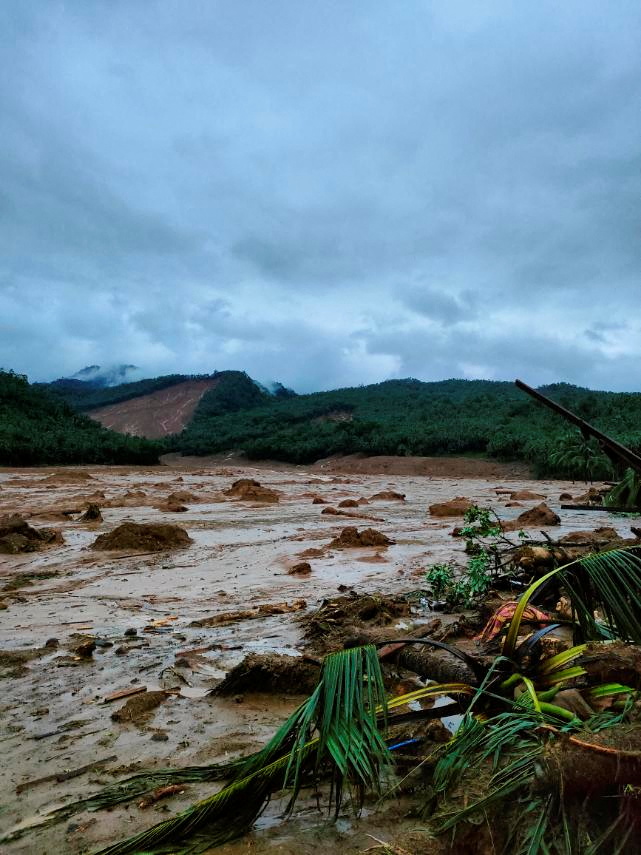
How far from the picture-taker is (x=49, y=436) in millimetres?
44406

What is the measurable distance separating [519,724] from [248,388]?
11256cm

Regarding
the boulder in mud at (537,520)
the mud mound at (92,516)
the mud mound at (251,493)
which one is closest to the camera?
the boulder in mud at (537,520)

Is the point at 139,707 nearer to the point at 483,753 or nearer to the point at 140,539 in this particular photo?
the point at 483,753

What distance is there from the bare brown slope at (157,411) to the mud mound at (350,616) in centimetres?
8793

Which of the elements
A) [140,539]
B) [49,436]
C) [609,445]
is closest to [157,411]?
[49,436]

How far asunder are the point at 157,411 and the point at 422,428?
60973mm

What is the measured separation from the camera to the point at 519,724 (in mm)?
1734

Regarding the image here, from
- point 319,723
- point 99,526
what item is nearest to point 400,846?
point 319,723

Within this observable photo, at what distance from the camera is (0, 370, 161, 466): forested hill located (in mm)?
40250

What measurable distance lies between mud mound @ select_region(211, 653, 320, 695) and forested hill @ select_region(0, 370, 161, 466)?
Result: 40772 millimetres

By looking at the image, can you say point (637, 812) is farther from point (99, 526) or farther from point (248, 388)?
point (248, 388)

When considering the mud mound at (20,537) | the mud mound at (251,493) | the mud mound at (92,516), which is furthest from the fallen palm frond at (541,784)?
the mud mound at (251,493)

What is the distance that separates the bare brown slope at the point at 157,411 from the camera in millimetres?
93875

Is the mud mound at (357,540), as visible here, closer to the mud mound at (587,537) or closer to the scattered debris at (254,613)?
the mud mound at (587,537)
